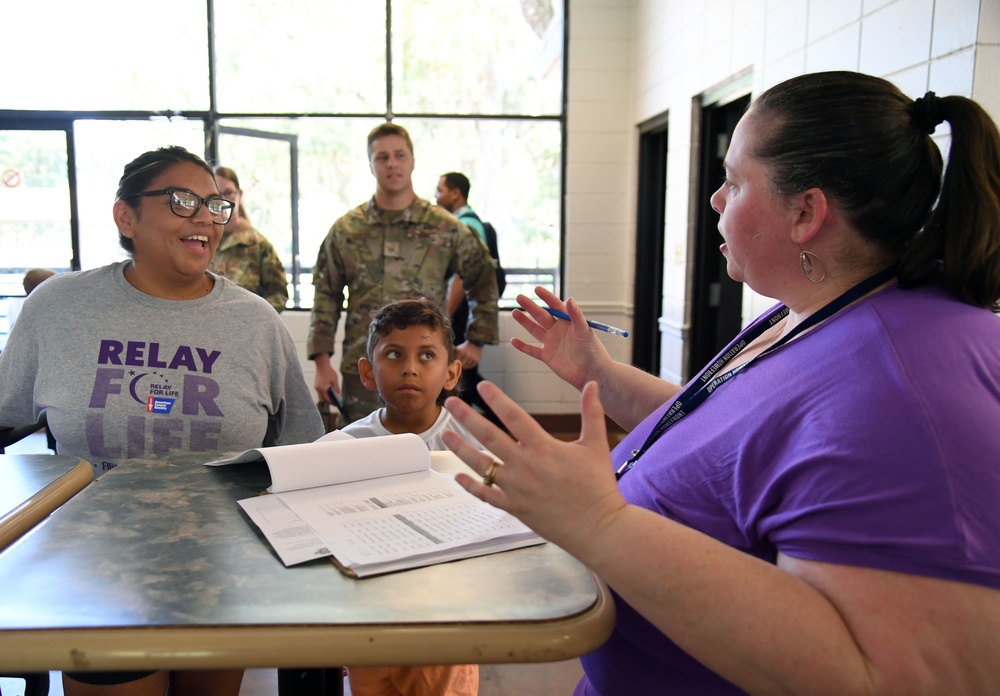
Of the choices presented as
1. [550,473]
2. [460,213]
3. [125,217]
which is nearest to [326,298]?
[125,217]

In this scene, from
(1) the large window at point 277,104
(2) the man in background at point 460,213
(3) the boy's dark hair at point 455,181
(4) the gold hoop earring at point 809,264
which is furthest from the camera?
(1) the large window at point 277,104

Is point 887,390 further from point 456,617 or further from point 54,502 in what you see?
point 54,502

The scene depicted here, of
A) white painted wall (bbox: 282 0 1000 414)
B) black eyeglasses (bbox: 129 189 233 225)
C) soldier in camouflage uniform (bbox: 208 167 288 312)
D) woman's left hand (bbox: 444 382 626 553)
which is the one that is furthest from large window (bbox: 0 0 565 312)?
woman's left hand (bbox: 444 382 626 553)

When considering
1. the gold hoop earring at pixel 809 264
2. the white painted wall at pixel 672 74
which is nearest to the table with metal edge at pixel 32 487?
the gold hoop earring at pixel 809 264

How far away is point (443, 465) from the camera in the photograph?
135 cm

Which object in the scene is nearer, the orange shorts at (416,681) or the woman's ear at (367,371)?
the orange shorts at (416,681)

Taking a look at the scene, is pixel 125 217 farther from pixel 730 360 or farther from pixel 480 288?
pixel 480 288

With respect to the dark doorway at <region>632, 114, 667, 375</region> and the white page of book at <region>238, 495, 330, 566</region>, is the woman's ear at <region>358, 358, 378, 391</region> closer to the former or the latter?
the white page of book at <region>238, 495, 330, 566</region>

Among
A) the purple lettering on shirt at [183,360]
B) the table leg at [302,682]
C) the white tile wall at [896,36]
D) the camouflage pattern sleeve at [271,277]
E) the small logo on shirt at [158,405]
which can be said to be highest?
the white tile wall at [896,36]

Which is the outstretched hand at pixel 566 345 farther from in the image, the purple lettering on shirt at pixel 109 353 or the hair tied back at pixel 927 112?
the purple lettering on shirt at pixel 109 353

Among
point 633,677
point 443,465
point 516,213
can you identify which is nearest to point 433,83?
point 516,213

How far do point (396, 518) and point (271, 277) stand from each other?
3.05 meters

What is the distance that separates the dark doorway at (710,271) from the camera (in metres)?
3.79

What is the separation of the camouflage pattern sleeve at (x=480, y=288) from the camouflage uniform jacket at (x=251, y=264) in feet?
3.30
